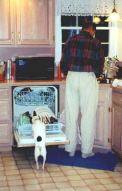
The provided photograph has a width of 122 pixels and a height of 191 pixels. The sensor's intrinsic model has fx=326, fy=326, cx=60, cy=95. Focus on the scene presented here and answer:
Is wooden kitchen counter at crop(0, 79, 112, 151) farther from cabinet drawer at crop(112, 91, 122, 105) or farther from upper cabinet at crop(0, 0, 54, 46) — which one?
upper cabinet at crop(0, 0, 54, 46)

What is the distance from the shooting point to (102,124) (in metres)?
4.08

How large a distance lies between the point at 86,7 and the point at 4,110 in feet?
6.46

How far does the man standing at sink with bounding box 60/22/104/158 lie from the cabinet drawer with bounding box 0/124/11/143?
2.68ft

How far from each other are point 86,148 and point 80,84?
0.78m

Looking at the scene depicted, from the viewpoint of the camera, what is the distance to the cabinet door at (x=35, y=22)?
4.43m

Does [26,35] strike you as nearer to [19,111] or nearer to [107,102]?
[19,111]

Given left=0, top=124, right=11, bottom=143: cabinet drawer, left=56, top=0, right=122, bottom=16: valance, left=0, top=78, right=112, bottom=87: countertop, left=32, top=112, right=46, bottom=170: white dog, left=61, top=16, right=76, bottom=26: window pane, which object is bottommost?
left=0, top=124, right=11, bottom=143: cabinet drawer

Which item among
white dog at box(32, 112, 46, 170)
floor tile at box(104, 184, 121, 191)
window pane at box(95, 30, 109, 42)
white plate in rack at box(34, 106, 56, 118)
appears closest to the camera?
floor tile at box(104, 184, 121, 191)

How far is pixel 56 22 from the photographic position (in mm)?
4902

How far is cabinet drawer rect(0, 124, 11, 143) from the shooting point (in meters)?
4.18

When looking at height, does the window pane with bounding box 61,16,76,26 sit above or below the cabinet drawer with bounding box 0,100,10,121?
above

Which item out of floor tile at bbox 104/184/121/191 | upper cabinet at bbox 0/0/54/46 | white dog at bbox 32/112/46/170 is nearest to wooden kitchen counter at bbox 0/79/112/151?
upper cabinet at bbox 0/0/54/46

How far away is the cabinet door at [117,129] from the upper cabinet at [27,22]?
1.39 m

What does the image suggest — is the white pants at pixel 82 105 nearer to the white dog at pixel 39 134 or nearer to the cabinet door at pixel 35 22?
the white dog at pixel 39 134
